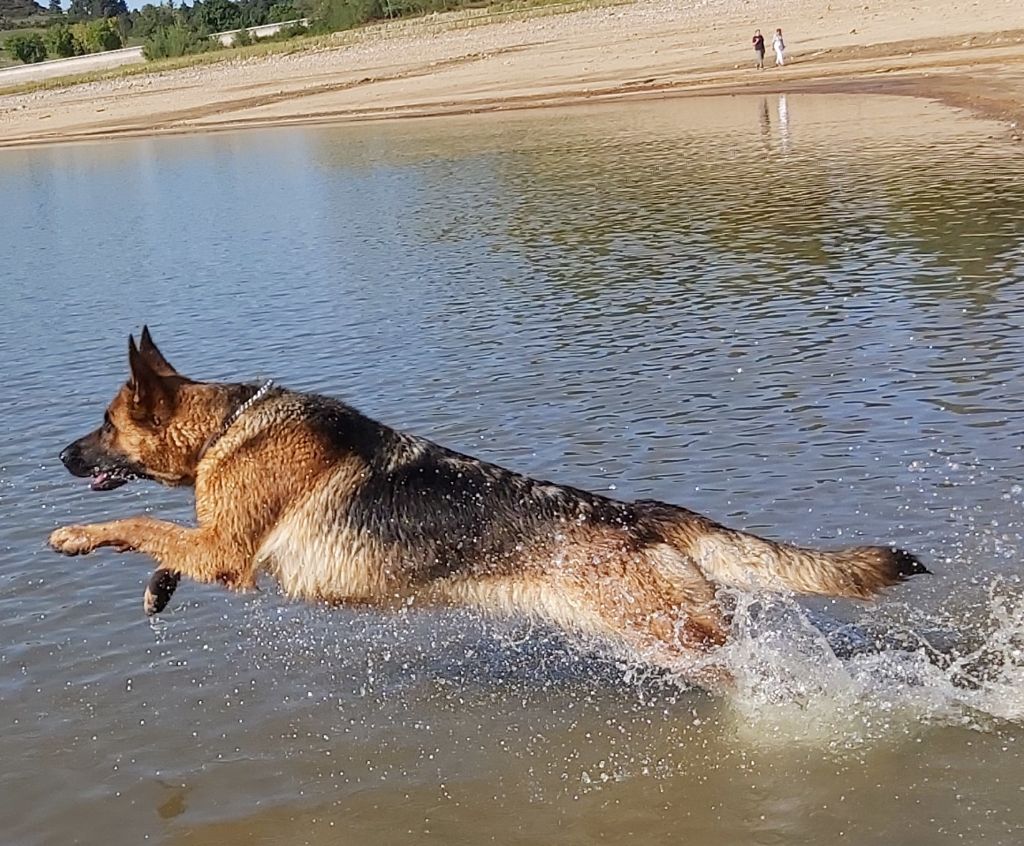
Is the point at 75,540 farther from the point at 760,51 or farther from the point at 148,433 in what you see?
the point at 760,51

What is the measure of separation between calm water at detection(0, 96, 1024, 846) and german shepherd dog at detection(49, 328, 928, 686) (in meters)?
0.43

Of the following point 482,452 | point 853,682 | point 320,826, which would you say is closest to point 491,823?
point 320,826

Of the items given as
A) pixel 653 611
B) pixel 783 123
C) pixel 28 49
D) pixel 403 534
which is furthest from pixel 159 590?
pixel 28 49

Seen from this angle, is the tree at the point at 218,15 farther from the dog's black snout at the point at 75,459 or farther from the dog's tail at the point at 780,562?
the dog's tail at the point at 780,562

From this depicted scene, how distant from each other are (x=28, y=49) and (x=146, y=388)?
12015 centimetres

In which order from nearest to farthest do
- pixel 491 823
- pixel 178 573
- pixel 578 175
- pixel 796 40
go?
pixel 491 823 → pixel 178 573 → pixel 578 175 → pixel 796 40

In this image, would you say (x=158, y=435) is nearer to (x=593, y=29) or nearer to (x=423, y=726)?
(x=423, y=726)

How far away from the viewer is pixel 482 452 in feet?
31.8

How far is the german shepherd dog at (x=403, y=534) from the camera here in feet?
18.6

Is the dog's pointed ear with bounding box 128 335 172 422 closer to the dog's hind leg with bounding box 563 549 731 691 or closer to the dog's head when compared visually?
the dog's head

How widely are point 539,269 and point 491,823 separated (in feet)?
38.4

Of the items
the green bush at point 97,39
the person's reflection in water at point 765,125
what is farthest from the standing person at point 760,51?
the green bush at point 97,39

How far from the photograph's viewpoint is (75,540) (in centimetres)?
643

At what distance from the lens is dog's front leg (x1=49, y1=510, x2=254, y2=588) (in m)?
6.14
